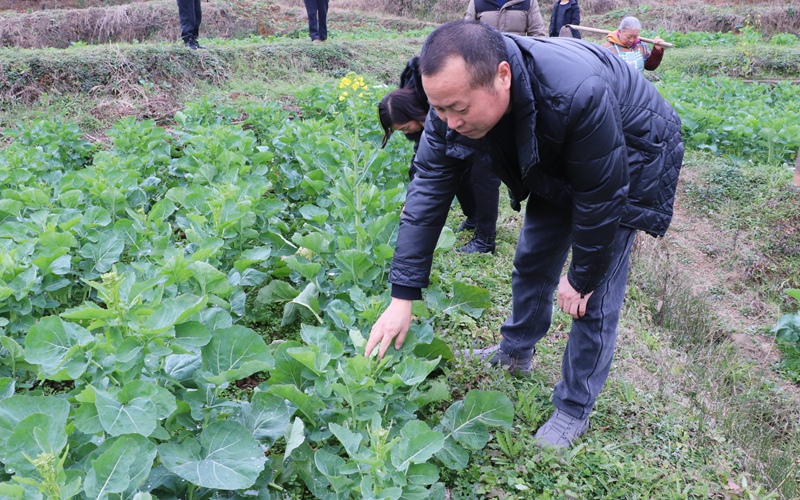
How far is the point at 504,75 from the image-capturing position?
1.79m

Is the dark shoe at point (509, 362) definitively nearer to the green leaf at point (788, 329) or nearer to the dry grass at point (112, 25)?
the green leaf at point (788, 329)

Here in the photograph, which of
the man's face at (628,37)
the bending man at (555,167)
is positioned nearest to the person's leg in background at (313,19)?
the man's face at (628,37)

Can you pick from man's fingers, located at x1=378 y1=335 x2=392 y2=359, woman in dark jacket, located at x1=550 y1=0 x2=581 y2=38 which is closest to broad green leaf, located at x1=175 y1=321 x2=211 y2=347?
man's fingers, located at x1=378 y1=335 x2=392 y2=359

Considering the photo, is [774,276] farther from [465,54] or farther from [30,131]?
[30,131]

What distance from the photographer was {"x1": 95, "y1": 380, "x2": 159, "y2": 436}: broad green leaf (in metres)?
1.59

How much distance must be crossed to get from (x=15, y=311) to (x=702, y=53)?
14575 mm

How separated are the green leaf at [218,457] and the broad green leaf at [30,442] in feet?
0.88

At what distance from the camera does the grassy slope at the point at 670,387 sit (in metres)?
2.43

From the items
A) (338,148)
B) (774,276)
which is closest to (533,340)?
(338,148)

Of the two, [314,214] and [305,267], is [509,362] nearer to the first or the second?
[305,267]

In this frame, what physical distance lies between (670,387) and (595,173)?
66.1 inches

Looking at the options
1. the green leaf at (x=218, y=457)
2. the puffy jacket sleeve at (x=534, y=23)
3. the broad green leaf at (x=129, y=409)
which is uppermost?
the puffy jacket sleeve at (x=534, y=23)

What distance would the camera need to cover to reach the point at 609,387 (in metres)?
3.00

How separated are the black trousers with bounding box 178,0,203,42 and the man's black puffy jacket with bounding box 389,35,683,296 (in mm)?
8242
